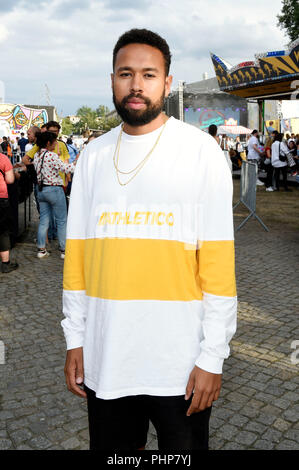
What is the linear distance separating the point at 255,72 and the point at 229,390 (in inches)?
573

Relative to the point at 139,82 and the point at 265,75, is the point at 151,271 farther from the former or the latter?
the point at 265,75

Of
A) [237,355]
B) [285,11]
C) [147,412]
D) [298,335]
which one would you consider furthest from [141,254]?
[285,11]

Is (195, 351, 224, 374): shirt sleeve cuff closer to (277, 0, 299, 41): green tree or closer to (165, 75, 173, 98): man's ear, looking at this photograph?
(165, 75, 173, 98): man's ear

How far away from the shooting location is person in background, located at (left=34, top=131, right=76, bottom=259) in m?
6.73

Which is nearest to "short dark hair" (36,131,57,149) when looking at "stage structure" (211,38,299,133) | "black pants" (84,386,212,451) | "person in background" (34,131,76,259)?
"person in background" (34,131,76,259)

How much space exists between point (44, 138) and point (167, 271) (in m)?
5.67

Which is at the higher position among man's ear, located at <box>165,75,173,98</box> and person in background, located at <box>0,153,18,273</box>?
man's ear, located at <box>165,75,173,98</box>

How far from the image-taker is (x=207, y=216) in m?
1.50

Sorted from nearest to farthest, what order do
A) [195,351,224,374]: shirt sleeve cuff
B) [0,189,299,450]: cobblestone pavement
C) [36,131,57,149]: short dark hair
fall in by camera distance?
[195,351,224,374]: shirt sleeve cuff
[0,189,299,450]: cobblestone pavement
[36,131,57,149]: short dark hair

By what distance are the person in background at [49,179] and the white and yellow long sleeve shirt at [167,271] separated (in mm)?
5402

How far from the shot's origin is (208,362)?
146 cm

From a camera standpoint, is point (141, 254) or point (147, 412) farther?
point (147, 412)

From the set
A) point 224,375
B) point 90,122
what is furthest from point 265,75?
point 90,122

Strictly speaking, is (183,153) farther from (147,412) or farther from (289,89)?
(289,89)
